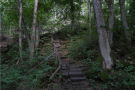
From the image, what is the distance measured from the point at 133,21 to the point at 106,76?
6221mm

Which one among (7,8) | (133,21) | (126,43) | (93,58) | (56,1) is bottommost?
(93,58)

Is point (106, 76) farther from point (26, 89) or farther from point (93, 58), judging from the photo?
point (26, 89)

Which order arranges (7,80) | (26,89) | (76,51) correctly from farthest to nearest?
(76,51), (26,89), (7,80)

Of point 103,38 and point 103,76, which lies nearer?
point 103,76

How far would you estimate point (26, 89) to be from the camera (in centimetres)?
312

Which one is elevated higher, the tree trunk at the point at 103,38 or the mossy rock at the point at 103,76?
the tree trunk at the point at 103,38

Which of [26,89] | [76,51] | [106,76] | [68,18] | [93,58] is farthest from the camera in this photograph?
[68,18]

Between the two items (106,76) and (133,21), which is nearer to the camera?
(106,76)

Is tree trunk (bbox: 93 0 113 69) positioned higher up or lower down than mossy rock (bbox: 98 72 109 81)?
higher up

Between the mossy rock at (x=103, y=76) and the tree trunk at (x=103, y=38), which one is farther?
the tree trunk at (x=103, y=38)

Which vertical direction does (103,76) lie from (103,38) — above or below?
below

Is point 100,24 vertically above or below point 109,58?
above

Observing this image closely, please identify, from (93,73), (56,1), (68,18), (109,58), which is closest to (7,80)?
(93,73)

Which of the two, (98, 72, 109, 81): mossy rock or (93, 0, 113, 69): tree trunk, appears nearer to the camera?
(98, 72, 109, 81): mossy rock
